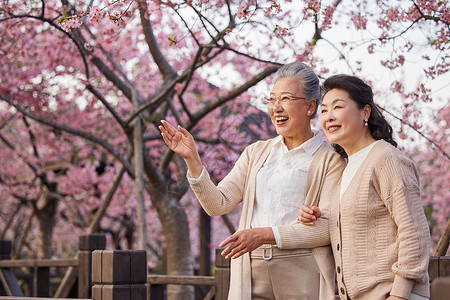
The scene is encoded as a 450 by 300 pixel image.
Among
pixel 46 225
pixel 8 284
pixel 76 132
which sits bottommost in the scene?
pixel 8 284

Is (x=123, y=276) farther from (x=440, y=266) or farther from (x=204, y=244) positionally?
(x=204, y=244)

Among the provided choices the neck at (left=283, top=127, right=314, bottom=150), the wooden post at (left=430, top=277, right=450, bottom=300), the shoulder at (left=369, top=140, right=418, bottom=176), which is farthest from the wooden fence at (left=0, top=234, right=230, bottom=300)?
the wooden post at (left=430, top=277, right=450, bottom=300)

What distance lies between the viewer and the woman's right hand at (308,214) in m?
2.47

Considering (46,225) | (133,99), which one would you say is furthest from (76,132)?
(46,225)

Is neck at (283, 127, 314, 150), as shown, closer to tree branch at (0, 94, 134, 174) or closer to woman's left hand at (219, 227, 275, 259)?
woman's left hand at (219, 227, 275, 259)

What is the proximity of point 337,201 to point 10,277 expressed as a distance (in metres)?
5.42

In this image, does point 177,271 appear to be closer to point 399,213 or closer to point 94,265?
point 94,265

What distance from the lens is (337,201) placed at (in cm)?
249

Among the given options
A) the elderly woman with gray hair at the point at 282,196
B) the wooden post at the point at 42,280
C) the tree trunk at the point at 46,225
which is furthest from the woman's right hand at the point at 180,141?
the tree trunk at the point at 46,225

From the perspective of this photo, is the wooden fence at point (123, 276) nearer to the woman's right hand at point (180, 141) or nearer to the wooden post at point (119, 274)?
the wooden post at point (119, 274)

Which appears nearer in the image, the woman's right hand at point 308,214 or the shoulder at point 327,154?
the woman's right hand at point 308,214

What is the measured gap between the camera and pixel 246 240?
2.41 m

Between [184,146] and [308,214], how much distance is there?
60 centimetres

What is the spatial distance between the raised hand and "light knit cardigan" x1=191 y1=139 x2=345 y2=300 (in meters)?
0.05
